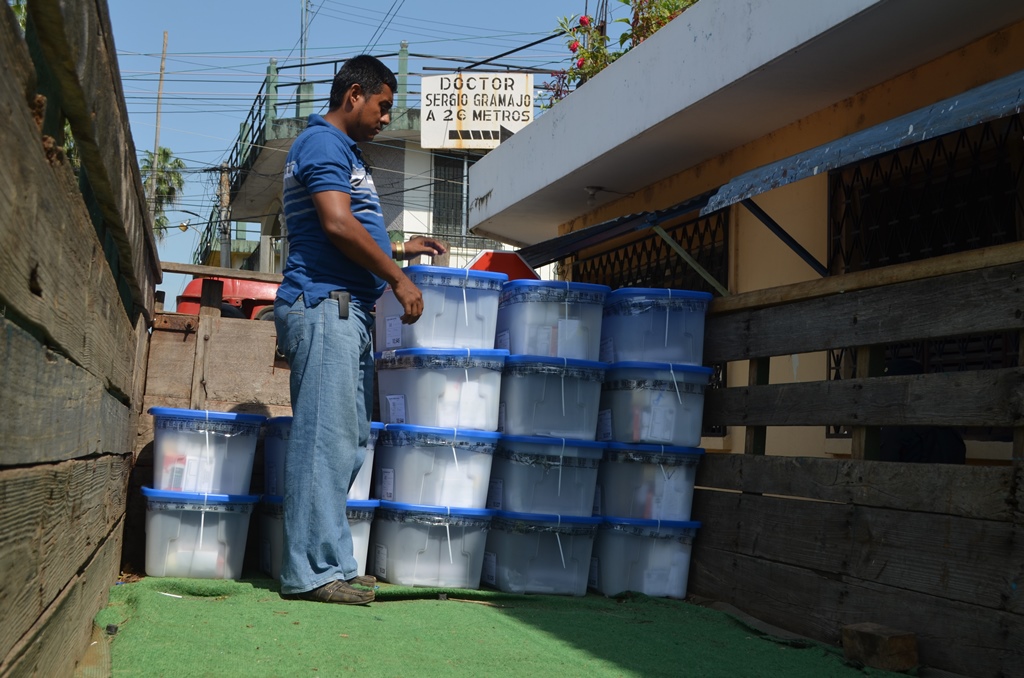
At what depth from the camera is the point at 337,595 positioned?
4262mm

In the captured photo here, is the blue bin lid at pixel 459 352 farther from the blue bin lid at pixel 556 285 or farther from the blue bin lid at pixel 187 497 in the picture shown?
the blue bin lid at pixel 187 497

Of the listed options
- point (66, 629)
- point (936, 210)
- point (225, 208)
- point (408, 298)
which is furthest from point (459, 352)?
point (225, 208)

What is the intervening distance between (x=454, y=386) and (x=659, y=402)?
103cm

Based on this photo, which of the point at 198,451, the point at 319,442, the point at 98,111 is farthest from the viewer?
the point at 198,451

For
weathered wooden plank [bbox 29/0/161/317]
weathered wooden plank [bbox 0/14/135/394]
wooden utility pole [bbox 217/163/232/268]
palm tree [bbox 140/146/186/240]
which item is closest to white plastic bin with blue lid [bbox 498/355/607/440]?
weathered wooden plank [bbox 29/0/161/317]

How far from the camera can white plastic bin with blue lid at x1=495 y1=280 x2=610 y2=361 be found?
5.33 metres

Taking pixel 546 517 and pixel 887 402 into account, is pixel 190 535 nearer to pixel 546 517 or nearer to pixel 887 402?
pixel 546 517

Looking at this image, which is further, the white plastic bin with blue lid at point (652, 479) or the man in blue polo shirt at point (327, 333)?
the white plastic bin with blue lid at point (652, 479)

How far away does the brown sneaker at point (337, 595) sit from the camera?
168 inches

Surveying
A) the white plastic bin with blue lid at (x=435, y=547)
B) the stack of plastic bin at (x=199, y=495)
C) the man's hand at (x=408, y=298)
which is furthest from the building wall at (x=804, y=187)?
the stack of plastic bin at (x=199, y=495)

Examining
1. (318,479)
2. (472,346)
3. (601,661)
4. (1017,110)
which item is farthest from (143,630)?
(1017,110)

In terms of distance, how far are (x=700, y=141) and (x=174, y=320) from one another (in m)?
3.83

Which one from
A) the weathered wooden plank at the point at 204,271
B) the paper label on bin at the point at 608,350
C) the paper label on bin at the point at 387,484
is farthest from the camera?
the weathered wooden plank at the point at 204,271

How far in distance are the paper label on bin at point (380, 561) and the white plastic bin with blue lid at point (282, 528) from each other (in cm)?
5
